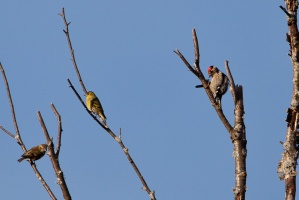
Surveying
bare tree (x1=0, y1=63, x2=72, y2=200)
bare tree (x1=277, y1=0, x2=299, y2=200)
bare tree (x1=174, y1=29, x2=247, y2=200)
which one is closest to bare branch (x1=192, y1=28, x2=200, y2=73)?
bare tree (x1=174, y1=29, x2=247, y2=200)

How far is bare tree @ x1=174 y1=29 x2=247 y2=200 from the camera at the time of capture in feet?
8.89

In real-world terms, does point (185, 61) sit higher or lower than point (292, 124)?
higher

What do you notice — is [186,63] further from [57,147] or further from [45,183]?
[45,183]

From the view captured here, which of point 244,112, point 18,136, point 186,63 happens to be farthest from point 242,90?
point 18,136

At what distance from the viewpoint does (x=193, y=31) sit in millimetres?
3062

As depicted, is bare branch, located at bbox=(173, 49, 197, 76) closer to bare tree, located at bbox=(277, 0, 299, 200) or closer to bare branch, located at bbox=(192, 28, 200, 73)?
bare branch, located at bbox=(192, 28, 200, 73)

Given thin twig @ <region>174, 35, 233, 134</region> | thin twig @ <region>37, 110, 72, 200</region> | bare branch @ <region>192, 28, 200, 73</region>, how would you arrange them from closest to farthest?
thin twig @ <region>37, 110, 72, 200</region> → thin twig @ <region>174, 35, 233, 134</region> → bare branch @ <region>192, 28, 200, 73</region>

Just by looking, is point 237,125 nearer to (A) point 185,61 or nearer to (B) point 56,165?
(A) point 185,61

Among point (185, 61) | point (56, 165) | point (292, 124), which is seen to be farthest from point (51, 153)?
point (292, 124)

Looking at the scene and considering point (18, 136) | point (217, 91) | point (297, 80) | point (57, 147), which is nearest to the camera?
point (297, 80)

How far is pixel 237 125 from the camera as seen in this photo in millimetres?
2887

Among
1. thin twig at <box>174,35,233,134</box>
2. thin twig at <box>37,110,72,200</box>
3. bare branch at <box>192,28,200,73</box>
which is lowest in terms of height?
thin twig at <box>37,110,72,200</box>

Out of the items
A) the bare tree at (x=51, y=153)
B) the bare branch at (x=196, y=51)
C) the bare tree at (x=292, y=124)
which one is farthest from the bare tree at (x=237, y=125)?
the bare tree at (x=51, y=153)

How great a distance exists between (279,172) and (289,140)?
0.51 feet
